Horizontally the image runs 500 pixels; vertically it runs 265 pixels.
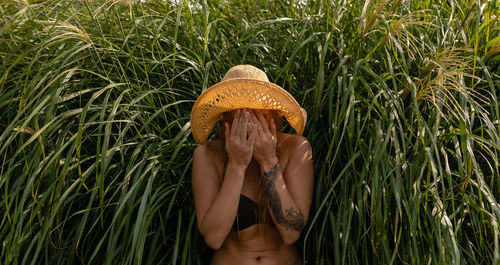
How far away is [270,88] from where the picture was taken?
240cm

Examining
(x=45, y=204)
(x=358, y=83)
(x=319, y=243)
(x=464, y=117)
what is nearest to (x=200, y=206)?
(x=319, y=243)

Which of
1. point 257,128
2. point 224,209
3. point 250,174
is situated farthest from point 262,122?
point 224,209

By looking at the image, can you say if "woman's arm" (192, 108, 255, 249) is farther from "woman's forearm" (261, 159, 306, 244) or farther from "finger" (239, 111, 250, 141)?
"woman's forearm" (261, 159, 306, 244)

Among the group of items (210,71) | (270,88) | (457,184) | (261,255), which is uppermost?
(270,88)

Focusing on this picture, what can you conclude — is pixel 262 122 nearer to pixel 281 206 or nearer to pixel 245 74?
pixel 245 74

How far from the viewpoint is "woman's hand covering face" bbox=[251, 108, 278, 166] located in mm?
2422

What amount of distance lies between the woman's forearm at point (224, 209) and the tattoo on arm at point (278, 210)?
126mm

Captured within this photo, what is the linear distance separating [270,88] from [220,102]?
0.25 m

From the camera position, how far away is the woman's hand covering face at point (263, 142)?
95.3 inches

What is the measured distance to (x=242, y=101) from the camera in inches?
95.8

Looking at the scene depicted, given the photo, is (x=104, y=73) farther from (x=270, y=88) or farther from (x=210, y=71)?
(x=270, y=88)

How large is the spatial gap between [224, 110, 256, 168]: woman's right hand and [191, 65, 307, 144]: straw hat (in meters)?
0.07

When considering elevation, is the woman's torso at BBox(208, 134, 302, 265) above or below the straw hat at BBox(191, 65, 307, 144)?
below

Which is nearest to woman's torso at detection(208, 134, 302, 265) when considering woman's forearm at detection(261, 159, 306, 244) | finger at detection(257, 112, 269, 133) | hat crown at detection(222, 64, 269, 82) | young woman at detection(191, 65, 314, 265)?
young woman at detection(191, 65, 314, 265)
